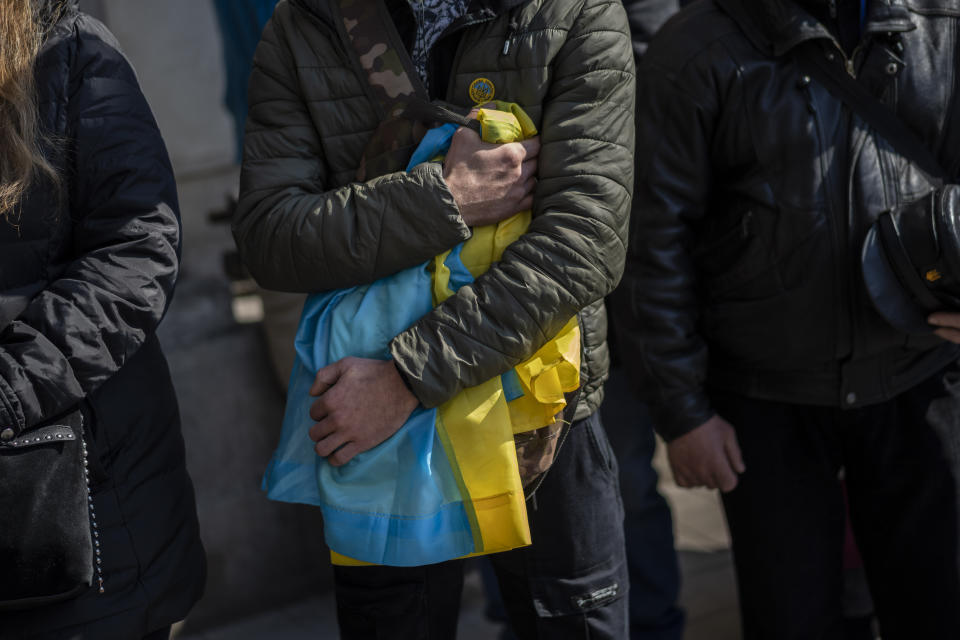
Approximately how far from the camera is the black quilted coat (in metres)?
1.75

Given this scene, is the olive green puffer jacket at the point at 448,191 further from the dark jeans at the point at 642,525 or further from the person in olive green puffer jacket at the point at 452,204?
the dark jeans at the point at 642,525

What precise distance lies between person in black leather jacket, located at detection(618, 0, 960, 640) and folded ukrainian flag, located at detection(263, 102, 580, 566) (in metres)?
0.57

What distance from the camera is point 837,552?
8.13 feet

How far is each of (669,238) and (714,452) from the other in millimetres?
515

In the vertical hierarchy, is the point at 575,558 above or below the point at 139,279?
below

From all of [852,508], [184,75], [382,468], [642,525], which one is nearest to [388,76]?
[382,468]

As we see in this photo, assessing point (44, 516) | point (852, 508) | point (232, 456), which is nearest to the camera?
point (44, 516)

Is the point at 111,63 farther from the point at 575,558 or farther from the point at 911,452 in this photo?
the point at 911,452

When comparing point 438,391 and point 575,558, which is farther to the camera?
point 575,558

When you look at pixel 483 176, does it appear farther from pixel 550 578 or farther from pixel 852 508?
pixel 852 508

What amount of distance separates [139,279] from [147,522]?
1.48 ft

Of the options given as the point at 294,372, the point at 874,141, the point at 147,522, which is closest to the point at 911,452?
the point at 874,141

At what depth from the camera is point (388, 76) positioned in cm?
192

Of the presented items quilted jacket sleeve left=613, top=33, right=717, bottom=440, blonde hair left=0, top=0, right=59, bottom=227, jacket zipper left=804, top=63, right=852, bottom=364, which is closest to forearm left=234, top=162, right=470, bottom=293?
blonde hair left=0, top=0, right=59, bottom=227
